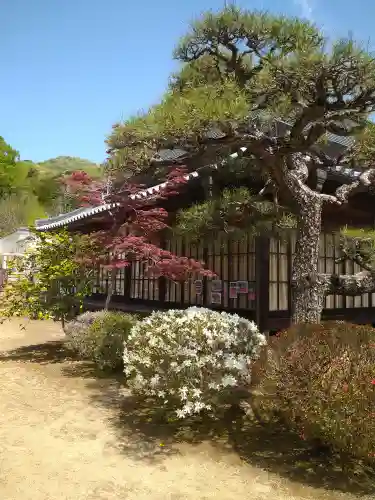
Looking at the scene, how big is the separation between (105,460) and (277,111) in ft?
12.4

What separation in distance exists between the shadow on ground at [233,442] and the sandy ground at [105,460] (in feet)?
0.07

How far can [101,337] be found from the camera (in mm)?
7008

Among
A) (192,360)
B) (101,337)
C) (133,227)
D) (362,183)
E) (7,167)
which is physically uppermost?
(7,167)

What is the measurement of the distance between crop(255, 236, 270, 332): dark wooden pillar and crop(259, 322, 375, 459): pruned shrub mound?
3451 millimetres

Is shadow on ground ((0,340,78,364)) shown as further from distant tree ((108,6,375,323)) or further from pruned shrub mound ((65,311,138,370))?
distant tree ((108,6,375,323))

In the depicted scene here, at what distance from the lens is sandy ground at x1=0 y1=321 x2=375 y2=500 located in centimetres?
308

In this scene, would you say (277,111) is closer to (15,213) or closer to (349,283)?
(349,283)

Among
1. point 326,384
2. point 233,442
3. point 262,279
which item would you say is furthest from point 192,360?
point 262,279

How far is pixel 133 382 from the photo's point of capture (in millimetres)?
4441

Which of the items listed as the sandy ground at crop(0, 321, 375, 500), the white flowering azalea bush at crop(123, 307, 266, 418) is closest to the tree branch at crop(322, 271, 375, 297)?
the white flowering azalea bush at crop(123, 307, 266, 418)

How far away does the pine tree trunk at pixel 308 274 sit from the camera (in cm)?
453

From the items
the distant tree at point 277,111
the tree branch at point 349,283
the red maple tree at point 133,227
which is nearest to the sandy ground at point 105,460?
the distant tree at point 277,111

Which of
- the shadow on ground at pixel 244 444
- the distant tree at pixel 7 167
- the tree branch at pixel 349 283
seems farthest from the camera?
the distant tree at pixel 7 167

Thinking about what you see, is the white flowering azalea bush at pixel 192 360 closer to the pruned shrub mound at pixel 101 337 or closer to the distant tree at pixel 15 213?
the pruned shrub mound at pixel 101 337
